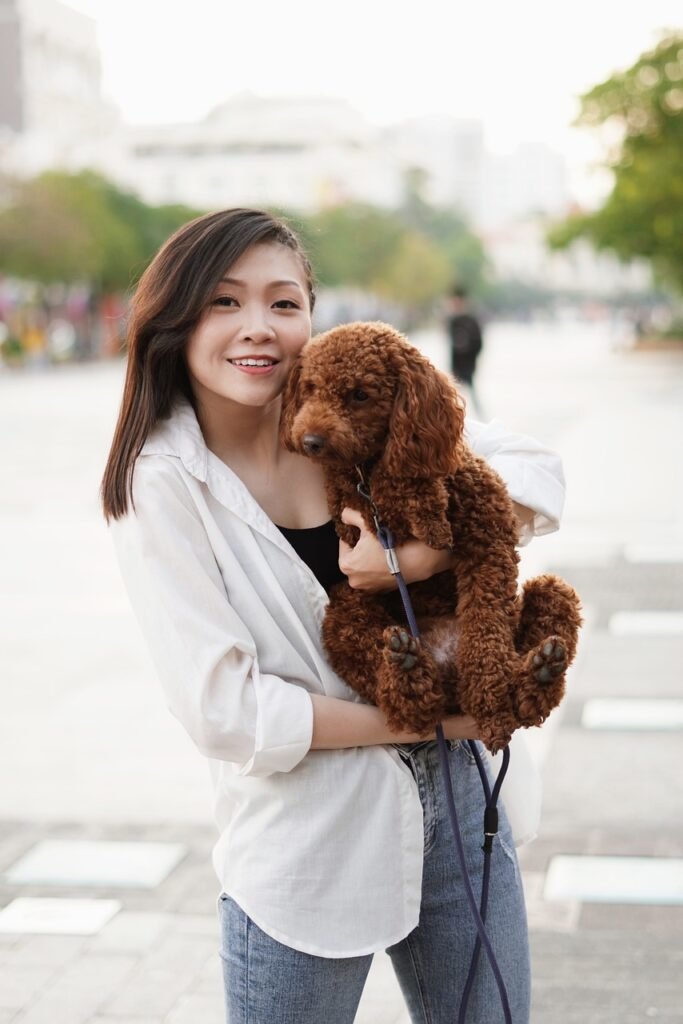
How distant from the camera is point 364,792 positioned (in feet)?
6.66

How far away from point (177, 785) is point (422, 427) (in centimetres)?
339

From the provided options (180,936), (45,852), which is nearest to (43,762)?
(45,852)

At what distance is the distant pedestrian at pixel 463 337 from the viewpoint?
59.8 ft

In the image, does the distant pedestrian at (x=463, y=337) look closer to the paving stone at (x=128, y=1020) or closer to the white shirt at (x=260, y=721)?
the paving stone at (x=128, y=1020)

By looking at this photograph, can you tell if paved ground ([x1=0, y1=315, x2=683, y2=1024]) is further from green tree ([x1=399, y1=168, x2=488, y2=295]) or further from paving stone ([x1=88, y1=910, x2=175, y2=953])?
green tree ([x1=399, y1=168, x2=488, y2=295])

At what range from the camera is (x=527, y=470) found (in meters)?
2.39

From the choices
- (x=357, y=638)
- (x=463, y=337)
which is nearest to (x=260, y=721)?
(x=357, y=638)

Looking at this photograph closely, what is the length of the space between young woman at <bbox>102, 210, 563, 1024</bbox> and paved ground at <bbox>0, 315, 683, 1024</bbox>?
1.56 meters

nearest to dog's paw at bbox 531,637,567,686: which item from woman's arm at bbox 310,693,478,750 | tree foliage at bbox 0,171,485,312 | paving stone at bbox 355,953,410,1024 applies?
woman's arm at bbox 310,693,478,750

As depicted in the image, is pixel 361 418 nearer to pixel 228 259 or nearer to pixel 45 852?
pixel 228 259

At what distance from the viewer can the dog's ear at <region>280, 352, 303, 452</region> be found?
217 cm

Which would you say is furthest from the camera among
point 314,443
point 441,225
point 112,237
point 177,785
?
point 441,225

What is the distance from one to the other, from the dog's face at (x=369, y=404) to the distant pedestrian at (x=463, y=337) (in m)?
16.1

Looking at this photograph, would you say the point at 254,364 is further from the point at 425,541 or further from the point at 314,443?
the point at 425,541
